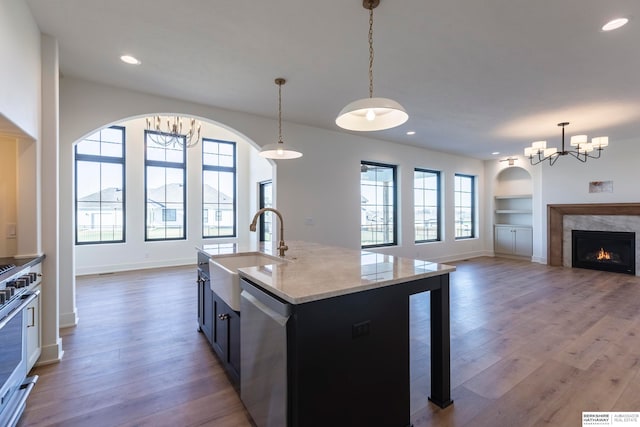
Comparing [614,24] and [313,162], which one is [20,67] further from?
[614,24]

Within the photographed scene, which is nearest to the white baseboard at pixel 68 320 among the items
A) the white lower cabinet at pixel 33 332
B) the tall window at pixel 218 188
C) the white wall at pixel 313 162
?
the white wall at pixel 313 162

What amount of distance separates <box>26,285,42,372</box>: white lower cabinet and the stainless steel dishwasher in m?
1.66

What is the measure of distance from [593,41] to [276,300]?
11.1 feet

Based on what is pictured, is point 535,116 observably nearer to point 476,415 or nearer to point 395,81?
point 395,81

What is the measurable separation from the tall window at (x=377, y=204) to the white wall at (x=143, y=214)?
2251mm

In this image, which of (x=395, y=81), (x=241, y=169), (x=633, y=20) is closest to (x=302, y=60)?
(x=395, y=81)

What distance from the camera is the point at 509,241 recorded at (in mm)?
8070

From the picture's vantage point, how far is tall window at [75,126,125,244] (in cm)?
613

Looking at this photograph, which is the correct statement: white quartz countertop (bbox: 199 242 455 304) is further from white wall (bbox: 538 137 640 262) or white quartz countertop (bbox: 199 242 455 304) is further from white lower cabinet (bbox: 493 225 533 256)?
white lower cabinet (bbox: 493 225 533 256)

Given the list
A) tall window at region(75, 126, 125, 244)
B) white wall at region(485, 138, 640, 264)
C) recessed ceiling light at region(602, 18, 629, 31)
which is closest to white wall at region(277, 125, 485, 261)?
white wall at region(485, 138, 640, 264)

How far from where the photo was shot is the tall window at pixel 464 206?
8117mm

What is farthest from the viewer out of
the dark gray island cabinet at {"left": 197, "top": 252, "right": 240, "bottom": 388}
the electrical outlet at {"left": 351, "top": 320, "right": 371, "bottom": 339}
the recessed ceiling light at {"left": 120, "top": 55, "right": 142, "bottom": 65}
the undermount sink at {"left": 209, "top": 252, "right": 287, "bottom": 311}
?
the recessed ceiling light at {"left": 120, "top": 55, "right": 142, "bottom": 65}

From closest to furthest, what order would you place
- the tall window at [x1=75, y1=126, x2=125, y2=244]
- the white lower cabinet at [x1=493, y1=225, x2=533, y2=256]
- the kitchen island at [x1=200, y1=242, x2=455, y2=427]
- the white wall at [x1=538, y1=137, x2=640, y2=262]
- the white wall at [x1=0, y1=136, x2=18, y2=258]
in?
the kitchen island at [x1=200, y1=242, x2=455, y2=427], the white wall at [x1=0, y1=136, x2=18, y2=258], the white wall at [x1=538, y1=137, x2=640, y2=262], the tall window at [x1=75, y1=126, x2=125, y2=244], the white lower cabinet at [x1=493, y1=225, x2=533, y2=256]

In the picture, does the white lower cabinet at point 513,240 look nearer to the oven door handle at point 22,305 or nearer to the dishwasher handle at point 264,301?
the dishwasher handle at point 264,301
